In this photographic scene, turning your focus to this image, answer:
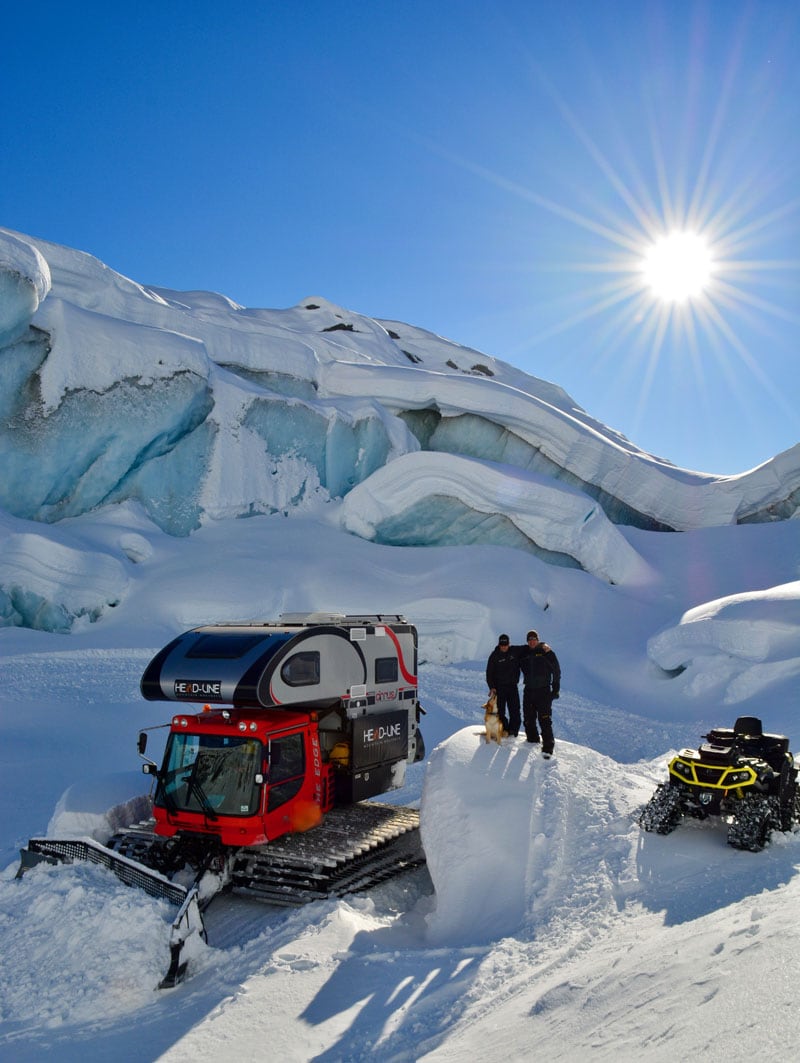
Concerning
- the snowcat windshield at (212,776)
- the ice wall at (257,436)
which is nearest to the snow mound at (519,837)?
the snowcat windshield at (212,776)

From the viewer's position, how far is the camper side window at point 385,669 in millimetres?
8078

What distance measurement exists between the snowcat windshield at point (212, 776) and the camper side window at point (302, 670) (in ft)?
2.02

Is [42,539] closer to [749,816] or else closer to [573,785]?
[573,785]

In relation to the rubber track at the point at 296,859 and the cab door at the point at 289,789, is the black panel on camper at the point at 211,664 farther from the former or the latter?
the rubber track at the point at 296,859

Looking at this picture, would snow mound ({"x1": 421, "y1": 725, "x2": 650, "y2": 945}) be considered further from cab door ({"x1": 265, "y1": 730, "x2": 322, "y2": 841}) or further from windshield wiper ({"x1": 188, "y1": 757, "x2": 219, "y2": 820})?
Result: windshield wiper ({"x1": 188, "y1": 757, "x2": 219, "y2": 820})

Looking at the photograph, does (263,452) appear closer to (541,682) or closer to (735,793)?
(541,682)

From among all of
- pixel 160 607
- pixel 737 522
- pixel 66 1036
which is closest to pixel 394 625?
pixel 66 1036

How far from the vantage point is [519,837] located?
19.5 feet

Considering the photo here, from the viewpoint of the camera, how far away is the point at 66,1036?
4160 mm

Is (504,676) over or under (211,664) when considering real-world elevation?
over

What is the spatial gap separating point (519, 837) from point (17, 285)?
1512cm

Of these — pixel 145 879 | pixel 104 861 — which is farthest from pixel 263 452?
pixel 145 879

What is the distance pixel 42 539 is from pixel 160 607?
2635mm

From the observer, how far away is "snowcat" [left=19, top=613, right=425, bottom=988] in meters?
6.03
